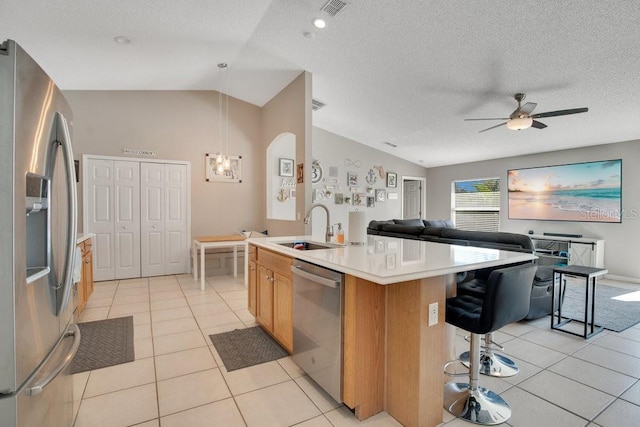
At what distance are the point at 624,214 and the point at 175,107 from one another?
26.3ft

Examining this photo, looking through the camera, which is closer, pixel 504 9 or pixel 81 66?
pixel 504 9

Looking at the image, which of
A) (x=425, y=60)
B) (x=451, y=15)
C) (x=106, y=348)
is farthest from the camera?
(x=425, y=60)

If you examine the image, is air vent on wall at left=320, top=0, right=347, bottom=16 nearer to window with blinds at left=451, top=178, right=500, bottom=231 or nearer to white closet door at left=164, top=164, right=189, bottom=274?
white closet door at left=164, top=164, right=189, bottom=274

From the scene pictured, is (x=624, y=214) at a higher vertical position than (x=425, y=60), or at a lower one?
lower

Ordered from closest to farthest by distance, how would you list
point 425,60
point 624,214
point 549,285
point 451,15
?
point 451,15
point 549,285
point 425,60
point 624,214

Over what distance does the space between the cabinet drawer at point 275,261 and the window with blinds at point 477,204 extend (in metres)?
6.35

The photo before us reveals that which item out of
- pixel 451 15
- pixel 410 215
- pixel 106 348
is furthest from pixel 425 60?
pixel 410 215

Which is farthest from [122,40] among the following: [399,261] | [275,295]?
[399,261]

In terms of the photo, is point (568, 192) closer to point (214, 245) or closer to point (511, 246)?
point (511, 246)

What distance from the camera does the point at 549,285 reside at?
3.24 m

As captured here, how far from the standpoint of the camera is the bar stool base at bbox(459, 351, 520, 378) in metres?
2.22

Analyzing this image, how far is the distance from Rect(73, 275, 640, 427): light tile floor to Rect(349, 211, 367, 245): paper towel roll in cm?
108

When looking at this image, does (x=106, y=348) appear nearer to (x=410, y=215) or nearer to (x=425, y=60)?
(x=425, y=60)

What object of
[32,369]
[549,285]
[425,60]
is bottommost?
[549,285]
